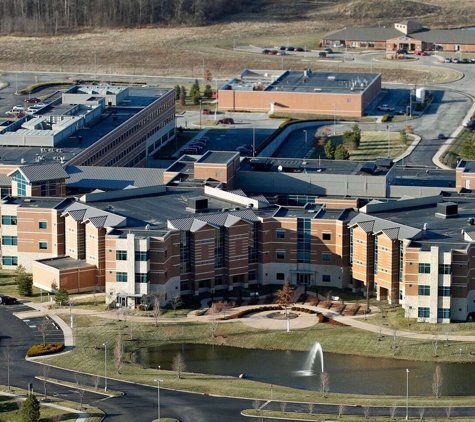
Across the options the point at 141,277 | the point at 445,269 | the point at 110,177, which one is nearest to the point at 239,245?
the point at 141,277

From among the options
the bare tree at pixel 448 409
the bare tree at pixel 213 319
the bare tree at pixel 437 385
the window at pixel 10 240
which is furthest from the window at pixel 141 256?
the bare tree at pixel 448 409

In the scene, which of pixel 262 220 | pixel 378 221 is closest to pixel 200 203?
pixel 262 220

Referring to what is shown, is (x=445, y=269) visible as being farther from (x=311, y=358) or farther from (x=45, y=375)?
(x=45, y=375)

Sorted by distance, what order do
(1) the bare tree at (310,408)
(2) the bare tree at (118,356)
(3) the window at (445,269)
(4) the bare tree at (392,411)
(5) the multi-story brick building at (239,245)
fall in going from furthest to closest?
1. (5) the multi-story brick building at (239,245)
2. (3) the window at (445,269)
3. (2) the bare tree at (118,356)
4. (1) the bare tree at (310,408)
5. (4) the bare tree at (392,411)

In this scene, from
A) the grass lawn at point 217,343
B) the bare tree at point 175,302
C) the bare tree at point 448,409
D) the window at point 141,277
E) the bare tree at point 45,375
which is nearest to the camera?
the bare tree at point 448,409

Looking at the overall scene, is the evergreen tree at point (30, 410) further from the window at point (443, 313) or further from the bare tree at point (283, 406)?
the window at point (443, 313)

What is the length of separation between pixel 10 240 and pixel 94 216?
42.3 feet

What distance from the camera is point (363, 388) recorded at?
123188mm

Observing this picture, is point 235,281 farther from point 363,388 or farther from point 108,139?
point 108,139

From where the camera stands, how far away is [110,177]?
176 metres

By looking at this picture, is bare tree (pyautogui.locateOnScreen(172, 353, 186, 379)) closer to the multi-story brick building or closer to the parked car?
the multi-story brick building

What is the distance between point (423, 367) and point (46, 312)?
129 feet

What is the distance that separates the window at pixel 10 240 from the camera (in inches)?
6250

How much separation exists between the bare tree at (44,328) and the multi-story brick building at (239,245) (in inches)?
344
